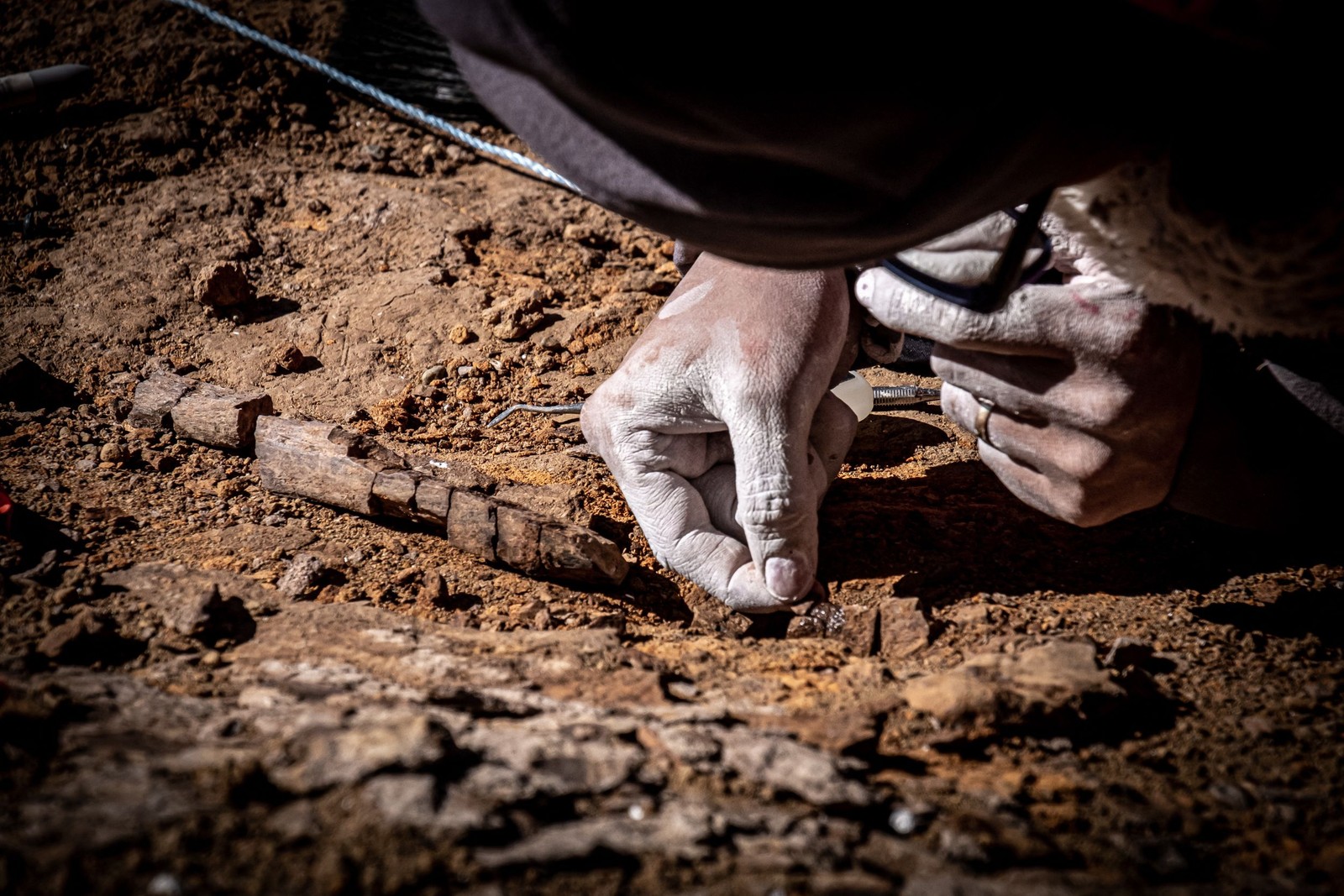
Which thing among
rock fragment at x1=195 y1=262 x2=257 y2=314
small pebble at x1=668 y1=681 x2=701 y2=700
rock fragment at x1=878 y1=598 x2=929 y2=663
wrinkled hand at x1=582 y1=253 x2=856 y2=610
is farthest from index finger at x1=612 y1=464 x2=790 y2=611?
rock fragment at x1=195 y1=262 x2=257 y2=314

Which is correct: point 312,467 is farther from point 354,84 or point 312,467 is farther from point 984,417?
point 354,84

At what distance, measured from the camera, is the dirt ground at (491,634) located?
34.3 inches

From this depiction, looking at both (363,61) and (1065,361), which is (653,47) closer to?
(1065,361)

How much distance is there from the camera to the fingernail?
172 cm

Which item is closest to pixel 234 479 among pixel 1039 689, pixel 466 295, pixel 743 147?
pixel 466 295

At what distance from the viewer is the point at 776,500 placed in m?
1.72

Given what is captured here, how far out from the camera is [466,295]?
279cm

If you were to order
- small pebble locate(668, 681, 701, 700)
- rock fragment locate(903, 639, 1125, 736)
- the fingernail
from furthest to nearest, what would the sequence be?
the fingernail → small pebble locate(668, 681, 701, 700) → rock fragment locate(903, 639, 1125, 736)

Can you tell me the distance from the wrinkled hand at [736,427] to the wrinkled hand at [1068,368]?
0.95 feet

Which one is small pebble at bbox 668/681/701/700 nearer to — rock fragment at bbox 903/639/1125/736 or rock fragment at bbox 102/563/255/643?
rock fragment at bbox 903/639/1125/736

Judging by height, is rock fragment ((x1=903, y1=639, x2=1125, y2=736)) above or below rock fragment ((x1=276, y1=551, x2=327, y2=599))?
above

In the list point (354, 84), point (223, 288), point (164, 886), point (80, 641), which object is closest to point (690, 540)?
point (80, 641)

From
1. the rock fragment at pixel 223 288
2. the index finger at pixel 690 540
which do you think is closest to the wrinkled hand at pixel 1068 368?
the index finger at pixel 690 540

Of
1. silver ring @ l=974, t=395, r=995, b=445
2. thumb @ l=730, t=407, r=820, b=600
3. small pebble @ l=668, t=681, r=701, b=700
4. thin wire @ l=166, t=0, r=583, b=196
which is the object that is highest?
thin wire @ l=166, t=0, r=583, b=196
